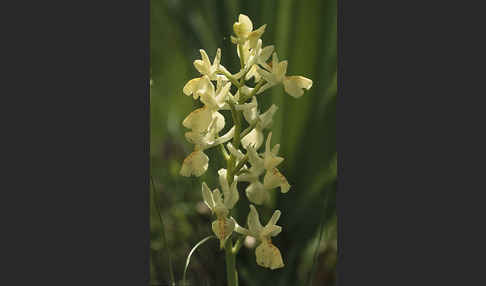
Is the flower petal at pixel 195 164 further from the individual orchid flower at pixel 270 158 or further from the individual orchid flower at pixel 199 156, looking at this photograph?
the individual orchid flower at pixel 270 158

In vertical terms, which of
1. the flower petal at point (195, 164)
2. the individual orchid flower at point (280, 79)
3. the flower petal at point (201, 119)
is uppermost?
the individual orchid flower at point (280, 79)

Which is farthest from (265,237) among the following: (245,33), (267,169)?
(245,33)

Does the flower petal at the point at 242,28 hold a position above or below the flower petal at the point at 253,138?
above

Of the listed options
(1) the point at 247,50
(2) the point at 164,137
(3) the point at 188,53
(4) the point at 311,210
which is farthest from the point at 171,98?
(1) the point at 247,50

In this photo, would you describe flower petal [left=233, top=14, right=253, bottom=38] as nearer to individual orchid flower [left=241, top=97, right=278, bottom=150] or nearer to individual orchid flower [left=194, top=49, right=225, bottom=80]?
individual orchid flower [left=194, top=49, right=225, bottom=80]

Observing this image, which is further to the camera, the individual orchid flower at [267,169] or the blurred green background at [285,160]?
the blurred green background at [285,160]

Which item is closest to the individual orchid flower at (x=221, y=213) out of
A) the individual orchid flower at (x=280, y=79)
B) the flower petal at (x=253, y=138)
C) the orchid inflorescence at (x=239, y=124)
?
the orchid inflorescence at (x=239, y=124)

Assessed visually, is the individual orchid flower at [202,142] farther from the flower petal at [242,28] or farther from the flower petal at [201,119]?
the flower petal at [242,28]
